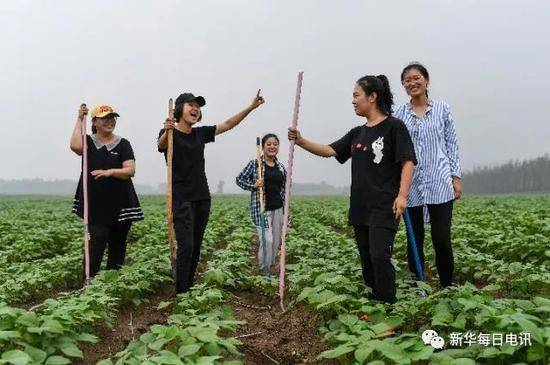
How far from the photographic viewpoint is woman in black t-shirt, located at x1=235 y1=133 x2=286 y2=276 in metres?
6.77

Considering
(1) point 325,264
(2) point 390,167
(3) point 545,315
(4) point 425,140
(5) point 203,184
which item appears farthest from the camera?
(1) point 325,264

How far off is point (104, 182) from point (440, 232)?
3518mm

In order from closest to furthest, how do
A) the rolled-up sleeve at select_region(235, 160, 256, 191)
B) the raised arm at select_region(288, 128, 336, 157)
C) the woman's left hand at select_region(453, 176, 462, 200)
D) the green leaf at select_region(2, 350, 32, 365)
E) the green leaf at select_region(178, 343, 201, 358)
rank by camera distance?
the green leaf at select_region(2, 350, 32, 365) → the green leaf at select_region(178, 343, 201, 358) → the raised arm at select_region(288, 128, 336, 157) → the woman's left hand at select_region(453, 176, 462, 200) → the rolled-up sleeve at select_region(235, 160, 256, 191)

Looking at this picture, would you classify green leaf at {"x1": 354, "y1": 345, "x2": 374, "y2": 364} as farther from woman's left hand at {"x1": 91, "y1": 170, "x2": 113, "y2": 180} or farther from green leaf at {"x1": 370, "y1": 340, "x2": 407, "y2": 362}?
woman's left hand at {"x1": 91, "y1": 170, "x2": 113, "y2": 180}

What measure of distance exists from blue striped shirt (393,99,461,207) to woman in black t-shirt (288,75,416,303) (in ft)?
2.04

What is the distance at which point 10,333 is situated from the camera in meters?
2.86

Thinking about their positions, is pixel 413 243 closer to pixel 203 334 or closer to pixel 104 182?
pixel 203 334

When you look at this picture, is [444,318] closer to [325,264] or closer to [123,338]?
[123,338]

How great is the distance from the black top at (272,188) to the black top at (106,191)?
1705mm

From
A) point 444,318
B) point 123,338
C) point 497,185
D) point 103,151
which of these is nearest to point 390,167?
point 444,318

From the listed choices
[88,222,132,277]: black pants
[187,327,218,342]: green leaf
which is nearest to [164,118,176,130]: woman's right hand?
[88,222,132,277]: black pants

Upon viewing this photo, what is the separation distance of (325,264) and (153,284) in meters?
1.94

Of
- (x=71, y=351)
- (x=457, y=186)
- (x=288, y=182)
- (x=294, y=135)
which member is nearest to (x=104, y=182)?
(x=288, y=182)

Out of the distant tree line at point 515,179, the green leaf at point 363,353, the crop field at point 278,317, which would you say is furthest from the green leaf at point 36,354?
the distant tree line at point 515,179
